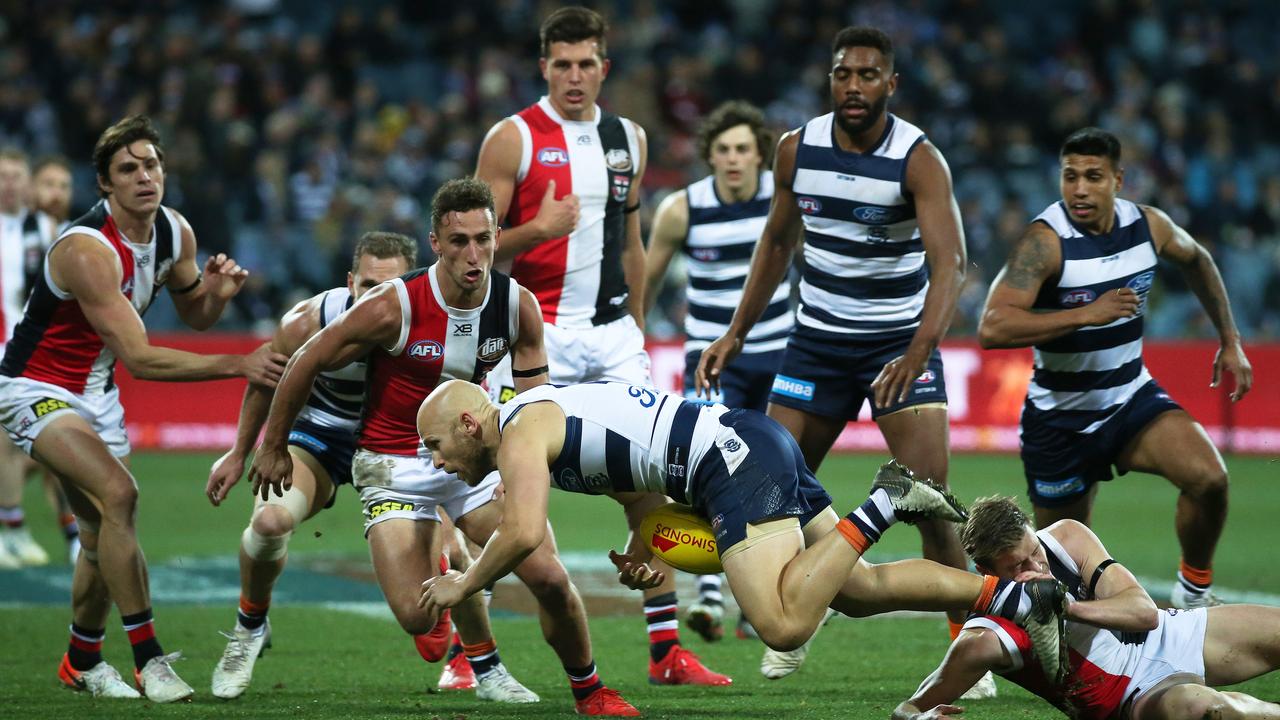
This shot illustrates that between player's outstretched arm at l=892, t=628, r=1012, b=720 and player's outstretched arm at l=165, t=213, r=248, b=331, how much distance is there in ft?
12.4

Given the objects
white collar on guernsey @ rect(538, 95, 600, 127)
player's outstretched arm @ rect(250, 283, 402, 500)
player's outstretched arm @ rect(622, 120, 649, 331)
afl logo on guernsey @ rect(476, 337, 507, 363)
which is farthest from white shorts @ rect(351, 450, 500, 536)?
white collar on guernsey @ rect(538, 95, 600, 127)

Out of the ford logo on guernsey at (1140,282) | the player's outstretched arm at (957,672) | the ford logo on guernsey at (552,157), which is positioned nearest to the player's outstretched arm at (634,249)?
the ford logo on guernsey at (552,157)

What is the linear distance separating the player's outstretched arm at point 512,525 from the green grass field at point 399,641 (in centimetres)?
100

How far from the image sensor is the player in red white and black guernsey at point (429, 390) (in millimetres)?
6547

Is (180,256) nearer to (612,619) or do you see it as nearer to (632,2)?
(612,619)

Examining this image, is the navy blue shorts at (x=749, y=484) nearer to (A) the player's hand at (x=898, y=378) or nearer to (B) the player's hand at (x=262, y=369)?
(A) the player's hand at (x=898, y=378)

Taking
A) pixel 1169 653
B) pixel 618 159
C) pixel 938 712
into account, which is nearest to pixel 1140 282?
pixel 1169 653

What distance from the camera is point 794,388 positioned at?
7691 millimetres

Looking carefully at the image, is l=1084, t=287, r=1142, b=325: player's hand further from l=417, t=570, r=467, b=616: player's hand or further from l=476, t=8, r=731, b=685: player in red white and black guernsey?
l=417, t=570, r=467, b=616: player's hand

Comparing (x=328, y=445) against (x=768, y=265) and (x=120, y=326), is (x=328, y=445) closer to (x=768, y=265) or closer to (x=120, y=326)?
(x=120, y=326)

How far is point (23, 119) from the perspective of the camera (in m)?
20.4

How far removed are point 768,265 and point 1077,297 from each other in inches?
59.5

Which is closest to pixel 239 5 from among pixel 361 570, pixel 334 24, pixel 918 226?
pixel 334 24

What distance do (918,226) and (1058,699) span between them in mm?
2418
